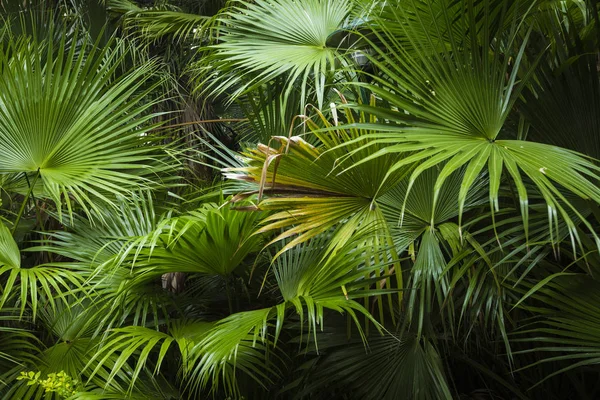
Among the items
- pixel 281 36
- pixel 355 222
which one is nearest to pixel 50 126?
pixel 281 36

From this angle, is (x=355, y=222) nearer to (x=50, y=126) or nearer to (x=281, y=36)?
(x=281, y=36)

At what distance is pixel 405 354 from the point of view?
2170 mm

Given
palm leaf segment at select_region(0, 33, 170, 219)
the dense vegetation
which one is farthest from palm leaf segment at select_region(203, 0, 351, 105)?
palm leaf segment at select_region(0, 33, 170, 219)

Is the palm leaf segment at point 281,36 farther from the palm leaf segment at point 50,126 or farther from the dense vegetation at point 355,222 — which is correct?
the palm leaf segment at point 50,126

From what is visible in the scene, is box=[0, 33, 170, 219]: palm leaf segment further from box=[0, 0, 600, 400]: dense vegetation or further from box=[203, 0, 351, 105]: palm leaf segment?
box=[203, 0, 351, 105]: palm leaf segment

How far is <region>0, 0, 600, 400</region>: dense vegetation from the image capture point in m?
1.82

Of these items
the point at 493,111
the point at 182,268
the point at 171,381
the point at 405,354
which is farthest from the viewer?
the point at 171,381

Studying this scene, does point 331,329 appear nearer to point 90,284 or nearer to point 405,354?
point 405,354

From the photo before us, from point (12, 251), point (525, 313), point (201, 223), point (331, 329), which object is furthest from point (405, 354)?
point (12, 251)

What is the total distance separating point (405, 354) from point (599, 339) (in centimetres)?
57

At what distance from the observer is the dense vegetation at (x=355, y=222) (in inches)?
71.8

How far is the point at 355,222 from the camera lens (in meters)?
2.00

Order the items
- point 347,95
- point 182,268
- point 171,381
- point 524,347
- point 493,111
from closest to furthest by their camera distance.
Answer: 1. point 493,111
2. point 182,268
3. point 524,347
4. point 171,381
5. point 347,95

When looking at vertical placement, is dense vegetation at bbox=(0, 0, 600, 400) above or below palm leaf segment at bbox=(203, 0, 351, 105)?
below
